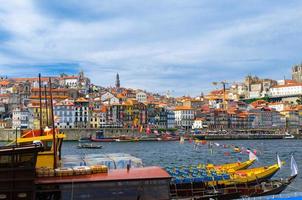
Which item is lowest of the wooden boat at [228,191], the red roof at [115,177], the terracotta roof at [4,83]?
the wooden boat at [228,191]

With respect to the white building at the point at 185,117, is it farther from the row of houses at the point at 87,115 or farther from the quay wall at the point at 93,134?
the quay wall at the point at 93,134

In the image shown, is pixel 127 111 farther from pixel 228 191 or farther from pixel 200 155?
pixel 228 191

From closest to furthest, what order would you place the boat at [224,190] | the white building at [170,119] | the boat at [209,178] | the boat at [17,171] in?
the boat at [17,171] < the boat at [224,190] < the boat at [209,178] < the white building at [170,119]

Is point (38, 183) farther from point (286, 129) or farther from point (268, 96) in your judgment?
point (268, 96)

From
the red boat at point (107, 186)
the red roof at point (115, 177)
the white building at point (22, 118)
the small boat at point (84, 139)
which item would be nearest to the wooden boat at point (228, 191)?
the red roof at point (115, 177)

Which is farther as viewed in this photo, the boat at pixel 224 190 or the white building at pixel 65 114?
the white building at pixel 65 114

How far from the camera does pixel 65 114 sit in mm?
111500

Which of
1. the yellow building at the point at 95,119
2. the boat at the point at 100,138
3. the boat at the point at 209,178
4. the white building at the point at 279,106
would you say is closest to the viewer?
the boat at the point at 209,178

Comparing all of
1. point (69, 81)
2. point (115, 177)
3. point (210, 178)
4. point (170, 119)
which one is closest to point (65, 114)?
point (170, 119)

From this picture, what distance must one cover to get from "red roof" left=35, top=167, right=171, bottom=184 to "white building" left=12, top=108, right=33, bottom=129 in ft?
334

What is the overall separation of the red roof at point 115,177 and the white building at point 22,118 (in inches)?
4007

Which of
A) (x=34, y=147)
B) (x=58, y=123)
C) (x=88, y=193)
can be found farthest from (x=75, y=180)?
(x=58, y=123)

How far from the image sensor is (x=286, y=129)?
5561 inches

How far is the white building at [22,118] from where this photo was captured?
368ft
